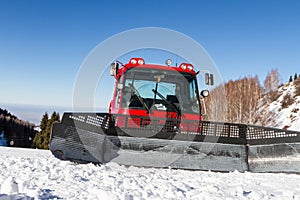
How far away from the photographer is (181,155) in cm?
418

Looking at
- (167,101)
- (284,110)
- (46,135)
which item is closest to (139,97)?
(167,101)

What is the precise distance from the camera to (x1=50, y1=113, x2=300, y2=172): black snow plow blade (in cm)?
399

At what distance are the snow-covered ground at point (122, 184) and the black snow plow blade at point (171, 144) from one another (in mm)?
223

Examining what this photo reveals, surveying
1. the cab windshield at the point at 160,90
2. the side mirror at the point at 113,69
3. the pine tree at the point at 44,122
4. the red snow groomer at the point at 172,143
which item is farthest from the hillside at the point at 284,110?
the pine tree at the point at 44,122

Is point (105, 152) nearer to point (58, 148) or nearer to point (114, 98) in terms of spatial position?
point (58, 148)

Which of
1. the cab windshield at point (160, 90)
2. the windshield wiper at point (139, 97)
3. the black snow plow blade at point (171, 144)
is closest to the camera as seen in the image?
the black snow plow blade at point (171, 144)

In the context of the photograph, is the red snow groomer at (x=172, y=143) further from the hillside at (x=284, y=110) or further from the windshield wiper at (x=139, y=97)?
the hillside at (x=284, y=110)

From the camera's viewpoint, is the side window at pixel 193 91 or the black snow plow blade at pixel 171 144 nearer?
the black snow plow blade at pixel 171 144

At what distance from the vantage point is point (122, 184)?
2.75 m

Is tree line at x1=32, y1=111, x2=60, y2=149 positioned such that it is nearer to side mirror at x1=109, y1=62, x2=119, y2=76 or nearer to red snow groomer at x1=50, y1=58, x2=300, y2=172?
side mirror at x1=109, y1=62, x2=119, y2=76

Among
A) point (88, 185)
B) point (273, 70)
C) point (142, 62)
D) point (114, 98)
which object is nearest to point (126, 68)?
point (142, 62)

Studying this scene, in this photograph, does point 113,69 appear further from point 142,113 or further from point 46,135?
point 46,135

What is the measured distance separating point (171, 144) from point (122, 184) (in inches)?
61.8

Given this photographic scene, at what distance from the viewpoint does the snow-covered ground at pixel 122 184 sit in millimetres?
2264
